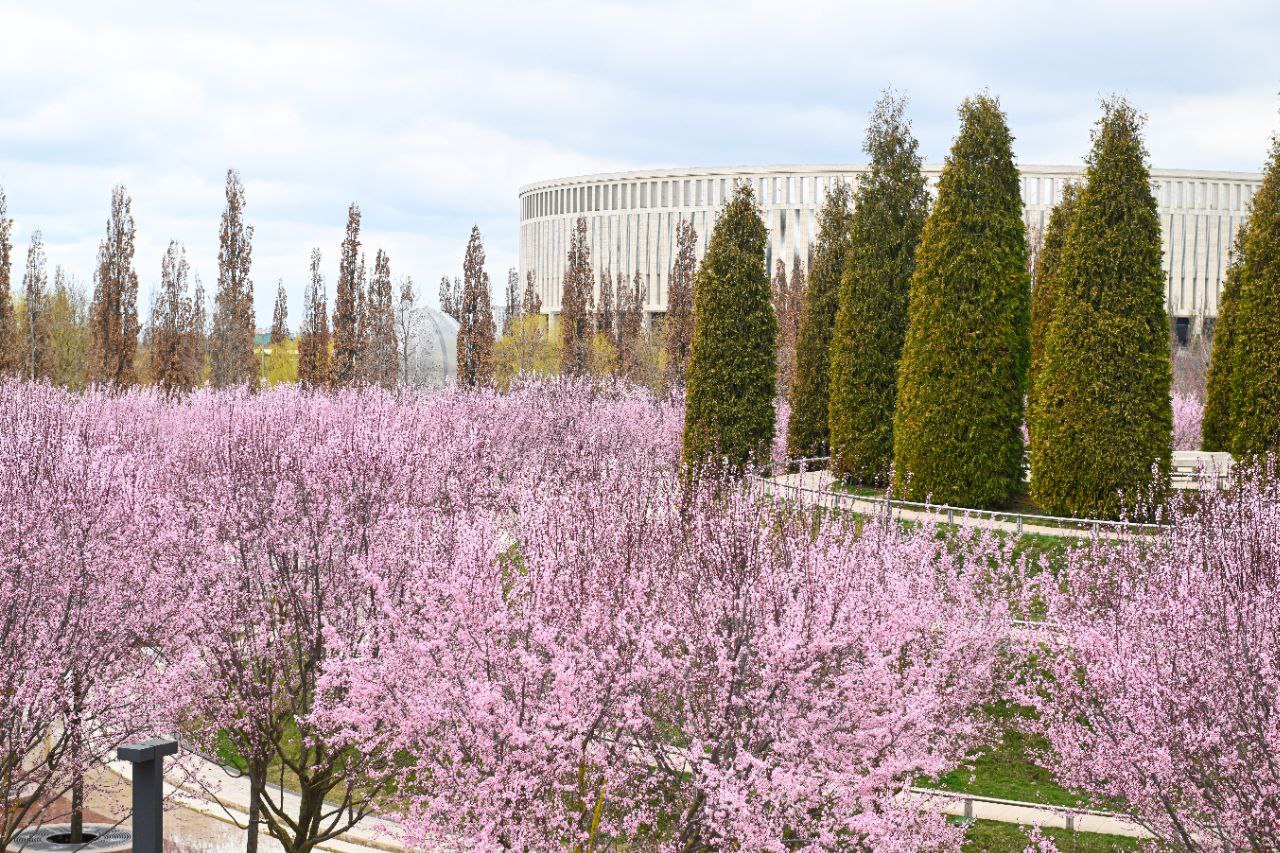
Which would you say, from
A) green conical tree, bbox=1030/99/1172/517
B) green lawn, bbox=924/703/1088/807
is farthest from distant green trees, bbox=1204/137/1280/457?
green lawn, bbox=924/703/1088/807

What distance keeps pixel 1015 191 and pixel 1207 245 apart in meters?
64.0

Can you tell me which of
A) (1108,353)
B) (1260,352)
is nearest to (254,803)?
(1108,353)

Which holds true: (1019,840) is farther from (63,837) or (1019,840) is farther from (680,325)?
(680,325)

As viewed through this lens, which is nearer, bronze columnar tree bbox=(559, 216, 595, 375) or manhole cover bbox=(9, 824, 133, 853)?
manhole cover bbox=(9, 824, 133, 853)

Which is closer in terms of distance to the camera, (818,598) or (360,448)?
(818,598)

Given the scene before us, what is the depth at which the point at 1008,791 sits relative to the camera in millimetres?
12828

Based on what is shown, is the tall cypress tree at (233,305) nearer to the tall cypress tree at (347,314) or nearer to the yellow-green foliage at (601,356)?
the tall cypress tree at (347,314)

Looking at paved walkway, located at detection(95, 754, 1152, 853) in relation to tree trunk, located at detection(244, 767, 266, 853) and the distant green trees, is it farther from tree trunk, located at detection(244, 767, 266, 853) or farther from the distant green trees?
the distant green trees

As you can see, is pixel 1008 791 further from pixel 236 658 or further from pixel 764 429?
pixel 764 429

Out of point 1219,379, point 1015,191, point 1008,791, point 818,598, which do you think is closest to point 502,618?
point 818,598

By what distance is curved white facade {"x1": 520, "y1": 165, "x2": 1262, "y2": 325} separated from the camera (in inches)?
3000

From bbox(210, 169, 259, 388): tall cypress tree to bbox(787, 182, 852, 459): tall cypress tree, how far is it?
20.6m

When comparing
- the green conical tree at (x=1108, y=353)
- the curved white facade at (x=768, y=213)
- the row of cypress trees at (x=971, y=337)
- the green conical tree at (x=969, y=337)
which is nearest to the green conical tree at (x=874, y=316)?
the row of cypress trees at (x=971, y=337)

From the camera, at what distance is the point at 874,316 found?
22.4 metres
